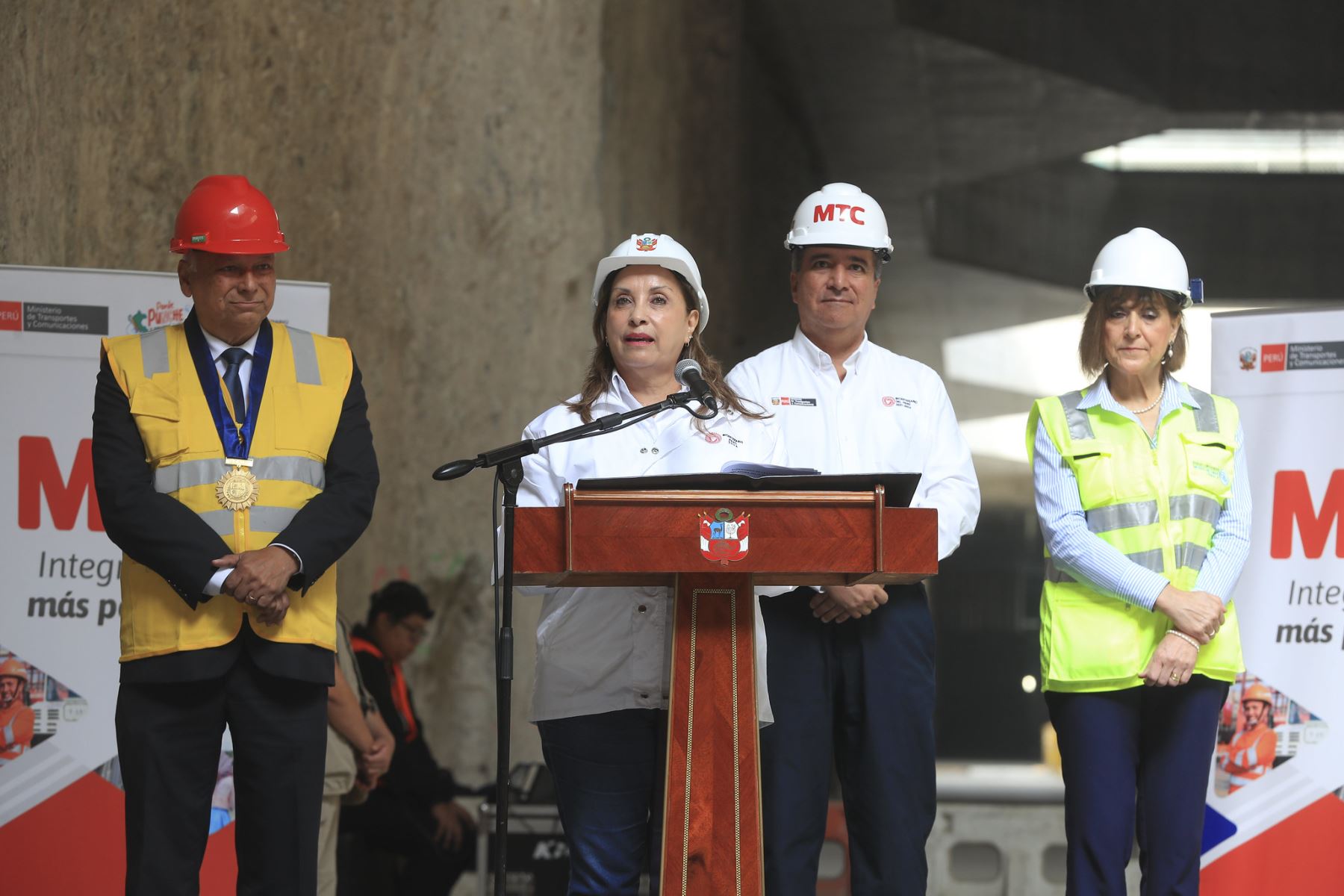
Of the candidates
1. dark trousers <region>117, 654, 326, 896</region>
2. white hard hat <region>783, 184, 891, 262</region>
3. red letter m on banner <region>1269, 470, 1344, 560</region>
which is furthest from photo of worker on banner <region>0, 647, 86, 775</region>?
red letter m on banner <region>1269, 470, 1344, 560</region>


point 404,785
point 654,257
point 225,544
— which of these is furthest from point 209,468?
point 404,785

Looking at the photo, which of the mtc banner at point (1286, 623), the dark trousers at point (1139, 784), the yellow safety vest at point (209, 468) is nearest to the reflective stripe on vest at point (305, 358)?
the yellow safety vest at point (209, 468)

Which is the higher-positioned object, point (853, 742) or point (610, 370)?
point (610, 370)

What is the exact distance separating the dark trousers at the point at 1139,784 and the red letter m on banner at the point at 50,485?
A: 2.53 metres

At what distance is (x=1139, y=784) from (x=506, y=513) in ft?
5.23

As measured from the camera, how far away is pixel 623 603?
3057mm

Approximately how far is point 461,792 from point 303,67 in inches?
109

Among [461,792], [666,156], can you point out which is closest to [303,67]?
[461,792]

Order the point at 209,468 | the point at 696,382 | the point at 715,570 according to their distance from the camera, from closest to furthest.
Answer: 1. the point at 715,570
2. the point at 696,382
3. the point at 209,468

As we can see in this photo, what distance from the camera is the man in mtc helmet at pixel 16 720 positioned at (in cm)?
Answer: 407

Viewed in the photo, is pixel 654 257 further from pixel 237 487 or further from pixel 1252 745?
pixel 1252 745

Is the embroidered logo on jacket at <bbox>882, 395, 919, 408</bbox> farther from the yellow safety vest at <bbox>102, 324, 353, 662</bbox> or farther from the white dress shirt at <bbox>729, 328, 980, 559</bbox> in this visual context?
the yellow safety vest at <bbox>102, 324, 353, 662</bbox>

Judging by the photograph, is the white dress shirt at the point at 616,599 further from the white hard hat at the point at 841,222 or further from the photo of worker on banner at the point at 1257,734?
the photo of worker on banner at the point at 1257,734

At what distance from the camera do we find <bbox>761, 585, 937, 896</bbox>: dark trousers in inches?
130
